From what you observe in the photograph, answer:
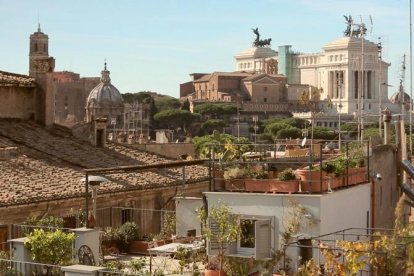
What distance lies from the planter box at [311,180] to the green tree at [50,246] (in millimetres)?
3594

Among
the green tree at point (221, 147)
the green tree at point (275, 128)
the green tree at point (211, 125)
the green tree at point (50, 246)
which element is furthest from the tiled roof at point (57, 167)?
the green tree at point (211, 125)

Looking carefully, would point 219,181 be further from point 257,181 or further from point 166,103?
point 166,103

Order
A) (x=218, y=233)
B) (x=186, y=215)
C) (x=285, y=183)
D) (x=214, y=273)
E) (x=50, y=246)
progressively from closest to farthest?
1. (x=214, y=273)
2. (x=50, y=246)
3. (x=218, y=233)
4. (x=285, y=183)
5. (x=186, y=215)

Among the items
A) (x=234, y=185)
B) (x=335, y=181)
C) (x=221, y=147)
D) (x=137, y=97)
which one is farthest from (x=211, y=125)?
(x=234, y=185)

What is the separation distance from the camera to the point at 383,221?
17484mm

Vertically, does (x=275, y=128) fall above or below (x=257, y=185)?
above

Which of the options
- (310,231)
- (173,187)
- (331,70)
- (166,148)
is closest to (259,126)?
(331,70)

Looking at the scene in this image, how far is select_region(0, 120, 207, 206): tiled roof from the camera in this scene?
17422mm

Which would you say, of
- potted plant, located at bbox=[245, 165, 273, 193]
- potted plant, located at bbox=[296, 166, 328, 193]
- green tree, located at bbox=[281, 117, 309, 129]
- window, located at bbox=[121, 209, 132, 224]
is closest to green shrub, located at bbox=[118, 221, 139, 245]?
window, located at bbox=[121, 209, 132, 224]

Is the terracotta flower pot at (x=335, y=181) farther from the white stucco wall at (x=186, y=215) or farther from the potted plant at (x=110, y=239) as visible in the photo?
the potted plant at (x=110, y=239)

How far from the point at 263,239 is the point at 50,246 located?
311 cm

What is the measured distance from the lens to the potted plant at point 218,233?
40.7ft

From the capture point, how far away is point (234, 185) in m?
13.9

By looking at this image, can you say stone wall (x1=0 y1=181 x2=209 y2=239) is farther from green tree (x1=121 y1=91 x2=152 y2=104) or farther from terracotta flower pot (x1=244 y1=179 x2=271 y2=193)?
green tree (x1=121 y1=91 x2=152 y2=104)
